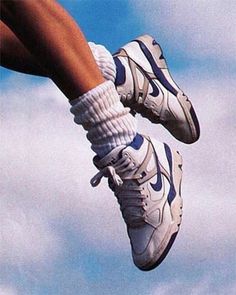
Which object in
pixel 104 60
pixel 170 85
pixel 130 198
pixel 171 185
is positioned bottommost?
pixel 130 198

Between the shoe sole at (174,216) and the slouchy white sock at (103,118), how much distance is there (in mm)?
366

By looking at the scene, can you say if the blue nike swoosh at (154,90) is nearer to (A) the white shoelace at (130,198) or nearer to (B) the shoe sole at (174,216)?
(B) the shoe sole at (174,216)

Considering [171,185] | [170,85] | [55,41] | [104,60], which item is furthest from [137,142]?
[170,85]

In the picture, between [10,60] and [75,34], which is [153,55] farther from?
[75,34]

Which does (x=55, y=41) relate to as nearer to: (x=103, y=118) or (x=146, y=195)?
(x=103, y=118)

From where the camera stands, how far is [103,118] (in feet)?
9.28

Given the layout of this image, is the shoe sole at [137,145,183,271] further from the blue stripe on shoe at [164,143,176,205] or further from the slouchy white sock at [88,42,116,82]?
the slouchy white sock at [88,42,116,82]

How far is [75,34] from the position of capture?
2.75 m


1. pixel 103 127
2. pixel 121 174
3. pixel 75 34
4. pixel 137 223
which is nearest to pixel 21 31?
pixel 75 34

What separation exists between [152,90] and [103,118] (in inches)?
27.8

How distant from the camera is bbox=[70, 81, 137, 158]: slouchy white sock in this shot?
2770 millimetres

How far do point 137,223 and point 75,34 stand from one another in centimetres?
71

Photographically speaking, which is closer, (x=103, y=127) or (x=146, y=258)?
(x=103, y=127)

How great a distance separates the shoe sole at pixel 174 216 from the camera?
311 centimetres
